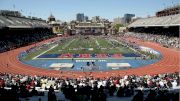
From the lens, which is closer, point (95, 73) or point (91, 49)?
point (95, 73)

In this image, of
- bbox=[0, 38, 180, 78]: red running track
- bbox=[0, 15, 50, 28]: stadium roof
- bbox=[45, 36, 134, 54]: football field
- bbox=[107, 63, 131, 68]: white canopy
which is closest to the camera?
bbox=[0, 38, 180, 78]: red running track

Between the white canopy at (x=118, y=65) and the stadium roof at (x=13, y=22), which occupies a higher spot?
Result: the stadium roof at (x=13, y=22)

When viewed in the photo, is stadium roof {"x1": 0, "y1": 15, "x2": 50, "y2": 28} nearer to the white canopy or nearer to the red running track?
the red running track

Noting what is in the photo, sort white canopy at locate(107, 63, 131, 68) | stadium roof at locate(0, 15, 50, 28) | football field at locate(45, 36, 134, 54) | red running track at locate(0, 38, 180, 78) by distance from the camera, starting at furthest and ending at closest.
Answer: stadium roof at locate(0, 15, 50, 28), football field at locate(45, 36, 134, 54), white canopy at locate(107, 63, 131, 68), red running track at locate(0, 38, 180, 78)

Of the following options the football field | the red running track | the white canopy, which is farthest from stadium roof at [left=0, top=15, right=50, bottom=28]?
the white canopy

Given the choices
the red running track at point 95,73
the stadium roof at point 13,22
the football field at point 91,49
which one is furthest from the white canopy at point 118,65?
the stadium roof at point 13,22

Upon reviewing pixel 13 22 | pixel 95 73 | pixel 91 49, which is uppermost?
pixel 13 22

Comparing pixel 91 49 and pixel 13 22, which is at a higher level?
pixel 13 22

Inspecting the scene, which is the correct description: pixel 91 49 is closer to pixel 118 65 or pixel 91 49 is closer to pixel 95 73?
pixel 118 65

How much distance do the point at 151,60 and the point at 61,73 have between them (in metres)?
17.1

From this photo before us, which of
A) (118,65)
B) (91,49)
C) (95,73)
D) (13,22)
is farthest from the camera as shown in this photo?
(13,22)

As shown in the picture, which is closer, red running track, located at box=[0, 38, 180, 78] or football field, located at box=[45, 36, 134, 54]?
red running track, located at box=[0, 38, 180, 78]

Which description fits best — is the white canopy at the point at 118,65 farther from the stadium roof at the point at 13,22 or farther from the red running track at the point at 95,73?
the stadium roof at the point at 13,22

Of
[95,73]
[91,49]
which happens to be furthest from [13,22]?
[95,73]
